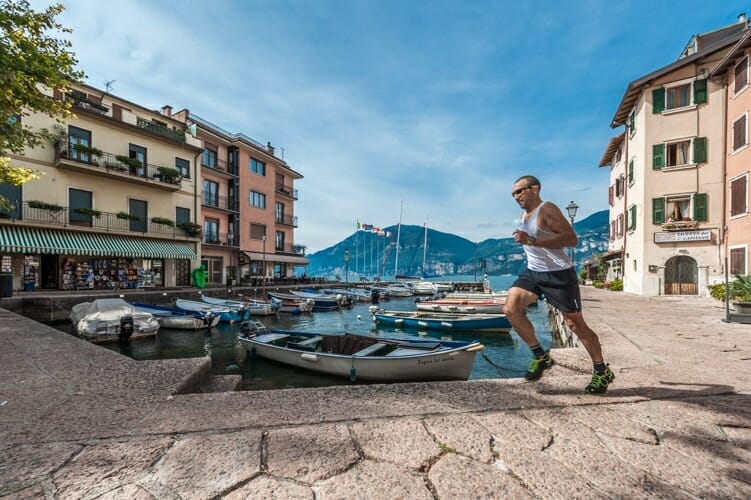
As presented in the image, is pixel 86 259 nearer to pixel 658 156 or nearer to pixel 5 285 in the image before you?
pixel 5 285

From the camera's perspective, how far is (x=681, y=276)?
1850 centimetres

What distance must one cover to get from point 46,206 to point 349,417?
79.7 feet

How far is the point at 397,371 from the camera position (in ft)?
24.8

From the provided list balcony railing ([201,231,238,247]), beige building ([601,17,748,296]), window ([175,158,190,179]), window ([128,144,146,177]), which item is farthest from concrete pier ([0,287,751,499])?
balcony railing ([201,231,238,247])

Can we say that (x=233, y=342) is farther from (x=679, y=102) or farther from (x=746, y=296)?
(x=679, y=102)

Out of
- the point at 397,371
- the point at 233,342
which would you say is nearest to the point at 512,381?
the point at 397,371

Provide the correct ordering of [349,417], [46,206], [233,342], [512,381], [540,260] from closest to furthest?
[349,417], [540,260], [512,381], [233,342], [46,206]

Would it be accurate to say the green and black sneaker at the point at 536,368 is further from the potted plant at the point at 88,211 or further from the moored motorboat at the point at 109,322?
the potted plant at the point at 88,211

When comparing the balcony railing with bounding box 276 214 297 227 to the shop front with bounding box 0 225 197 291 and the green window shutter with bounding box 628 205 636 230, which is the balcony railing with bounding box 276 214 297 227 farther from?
the green window shutter with bounding box 628 205 636 230

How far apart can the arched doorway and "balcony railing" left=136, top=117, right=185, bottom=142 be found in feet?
111

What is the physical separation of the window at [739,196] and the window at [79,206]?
34663 millimetres

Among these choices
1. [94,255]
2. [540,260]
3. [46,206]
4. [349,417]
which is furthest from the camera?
[94,255]

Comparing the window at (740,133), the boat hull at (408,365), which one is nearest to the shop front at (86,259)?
the boat hull at (408,365)

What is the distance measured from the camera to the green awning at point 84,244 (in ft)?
56.4
